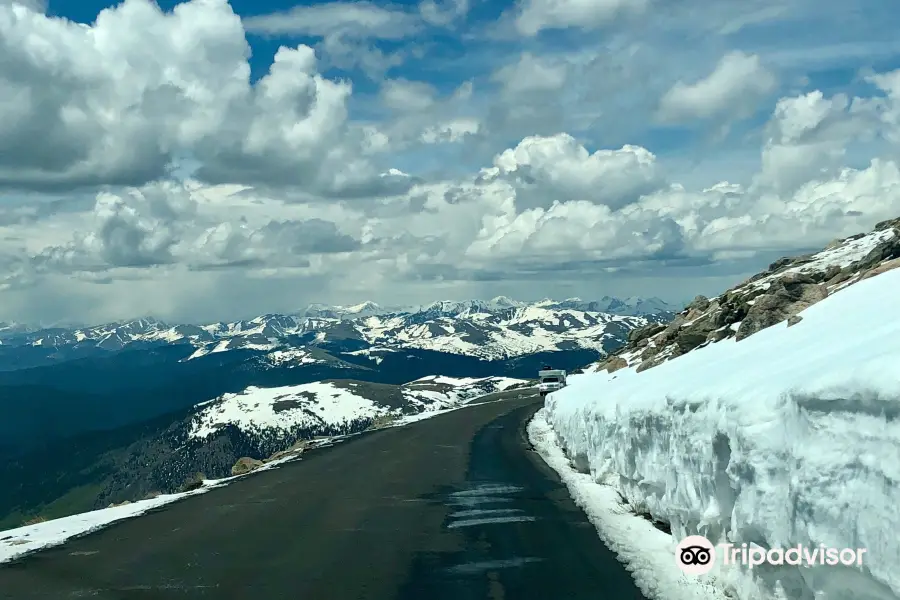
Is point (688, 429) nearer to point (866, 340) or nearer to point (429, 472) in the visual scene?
point (866, 340)

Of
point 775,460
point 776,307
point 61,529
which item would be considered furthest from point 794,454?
point 776,307

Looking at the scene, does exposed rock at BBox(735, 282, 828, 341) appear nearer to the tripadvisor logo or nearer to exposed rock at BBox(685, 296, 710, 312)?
the tripadvisor logo

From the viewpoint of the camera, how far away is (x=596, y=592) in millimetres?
11977

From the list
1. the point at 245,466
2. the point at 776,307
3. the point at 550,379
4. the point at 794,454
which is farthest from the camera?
the point at 550,379

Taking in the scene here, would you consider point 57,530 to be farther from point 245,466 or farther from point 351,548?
point 245,466

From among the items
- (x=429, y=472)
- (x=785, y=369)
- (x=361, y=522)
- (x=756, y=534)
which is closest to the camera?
(x=756, y=534)

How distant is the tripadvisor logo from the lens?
7.98m

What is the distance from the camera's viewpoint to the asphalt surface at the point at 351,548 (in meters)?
12.6

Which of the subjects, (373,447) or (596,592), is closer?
(596,592)

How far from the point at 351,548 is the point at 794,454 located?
1009 centimetres

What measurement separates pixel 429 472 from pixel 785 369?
19390mm

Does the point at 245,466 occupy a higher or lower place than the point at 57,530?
lower

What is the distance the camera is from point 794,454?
29.4 feet

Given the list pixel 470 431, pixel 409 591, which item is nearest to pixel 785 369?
pixel 409 591
